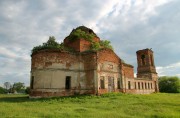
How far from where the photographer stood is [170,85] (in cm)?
5050

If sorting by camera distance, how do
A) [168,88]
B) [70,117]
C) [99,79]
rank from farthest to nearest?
[168,88] → [99,79] → [70,117]

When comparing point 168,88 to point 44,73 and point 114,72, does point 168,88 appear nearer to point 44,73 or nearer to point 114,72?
point 114,72

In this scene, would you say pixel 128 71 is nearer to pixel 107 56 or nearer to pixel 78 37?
pixel 107 56

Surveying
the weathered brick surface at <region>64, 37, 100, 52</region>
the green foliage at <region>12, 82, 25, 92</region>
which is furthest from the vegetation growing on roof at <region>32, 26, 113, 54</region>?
the green foliage at <region>12, 82, 25, 92</region>

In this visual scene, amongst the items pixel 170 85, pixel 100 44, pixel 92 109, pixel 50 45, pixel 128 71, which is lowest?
pixel 92 109

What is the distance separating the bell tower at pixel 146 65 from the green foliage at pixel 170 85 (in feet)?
40.3

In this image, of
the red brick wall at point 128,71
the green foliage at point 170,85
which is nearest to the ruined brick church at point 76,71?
the red brick wall at point 128,71

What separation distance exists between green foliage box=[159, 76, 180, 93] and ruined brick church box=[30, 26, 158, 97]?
30.0 metres

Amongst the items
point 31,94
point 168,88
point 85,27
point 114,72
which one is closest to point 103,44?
point 85,27

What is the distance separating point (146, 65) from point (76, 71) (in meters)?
22.8

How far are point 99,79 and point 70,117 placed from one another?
36.7 ft

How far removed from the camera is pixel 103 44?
27.4 m

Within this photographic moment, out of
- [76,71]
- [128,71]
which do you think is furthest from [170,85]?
[76,71]

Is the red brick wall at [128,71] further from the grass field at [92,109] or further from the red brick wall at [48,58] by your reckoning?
the red brick wall at [48,58]
